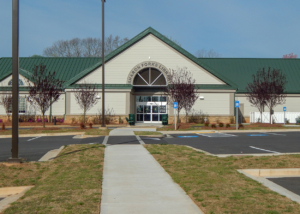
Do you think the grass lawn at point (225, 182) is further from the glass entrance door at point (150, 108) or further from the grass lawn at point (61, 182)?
the glass entrance door at point (150, 108)

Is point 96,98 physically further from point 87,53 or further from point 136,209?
point 87,53

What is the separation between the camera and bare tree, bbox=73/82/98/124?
33156 mm

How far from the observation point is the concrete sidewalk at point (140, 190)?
600 centimetres

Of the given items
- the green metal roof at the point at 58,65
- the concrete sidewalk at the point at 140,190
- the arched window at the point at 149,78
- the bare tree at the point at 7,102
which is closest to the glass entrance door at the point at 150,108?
the arched window at the point at 149,78

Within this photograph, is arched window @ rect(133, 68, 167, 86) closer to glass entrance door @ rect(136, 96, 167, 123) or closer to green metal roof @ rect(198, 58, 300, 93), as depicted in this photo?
glass entrance door @ rect(136, 96, 167, 123)

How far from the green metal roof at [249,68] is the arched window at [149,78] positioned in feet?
23.5

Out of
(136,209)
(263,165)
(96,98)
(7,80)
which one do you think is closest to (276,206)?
(136,209)

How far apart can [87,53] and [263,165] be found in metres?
62.9

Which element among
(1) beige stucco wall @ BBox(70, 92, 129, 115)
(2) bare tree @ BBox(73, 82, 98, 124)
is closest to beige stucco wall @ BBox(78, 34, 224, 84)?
(1) beige stucco wall @ BBox(70, 92, 129, 115)

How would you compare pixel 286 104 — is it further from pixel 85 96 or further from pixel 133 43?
pixel 85 96

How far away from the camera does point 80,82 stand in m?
35.5

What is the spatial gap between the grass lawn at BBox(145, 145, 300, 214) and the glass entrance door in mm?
25389

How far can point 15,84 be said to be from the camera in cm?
1017

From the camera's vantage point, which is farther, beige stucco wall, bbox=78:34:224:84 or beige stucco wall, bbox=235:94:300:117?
beige stucco wall, bbox=235:94:300:117
